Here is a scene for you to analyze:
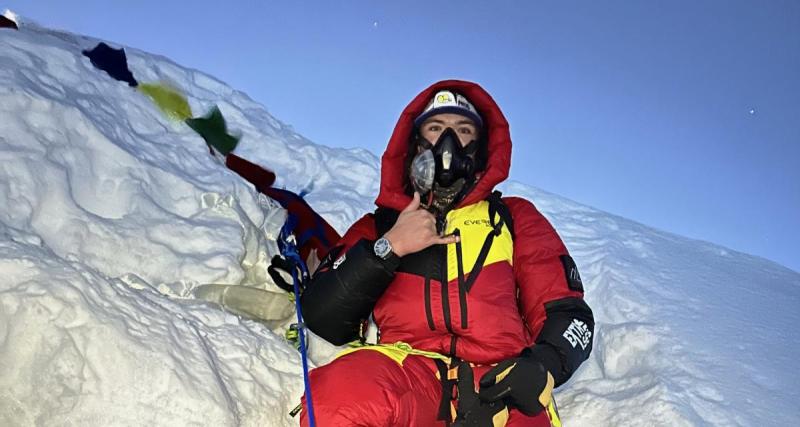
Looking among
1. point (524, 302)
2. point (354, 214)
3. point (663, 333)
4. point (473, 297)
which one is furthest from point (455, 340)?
point (354, 214)

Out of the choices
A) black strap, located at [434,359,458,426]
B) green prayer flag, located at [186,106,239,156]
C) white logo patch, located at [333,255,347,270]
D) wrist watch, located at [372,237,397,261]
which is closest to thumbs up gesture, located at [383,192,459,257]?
wrist watch, located at [372,237,397,261]

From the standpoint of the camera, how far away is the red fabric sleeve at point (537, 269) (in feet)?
9.46

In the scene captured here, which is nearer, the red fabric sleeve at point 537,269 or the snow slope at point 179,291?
the snow slope at point 179,291

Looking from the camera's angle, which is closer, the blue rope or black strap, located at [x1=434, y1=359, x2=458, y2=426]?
black strap, located at [x1=434, y1=359, x2=458, y2=426]

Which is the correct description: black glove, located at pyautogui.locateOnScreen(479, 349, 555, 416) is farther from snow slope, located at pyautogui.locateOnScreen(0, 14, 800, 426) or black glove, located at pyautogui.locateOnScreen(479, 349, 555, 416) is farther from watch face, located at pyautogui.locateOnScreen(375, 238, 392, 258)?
snow slope, located at pyautogui.locateOnScreen(0, 14, 800, 426)

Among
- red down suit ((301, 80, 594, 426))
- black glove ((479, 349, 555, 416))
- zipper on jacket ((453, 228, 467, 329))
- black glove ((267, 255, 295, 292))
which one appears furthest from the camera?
black glove ((267, 255, 295, 292))

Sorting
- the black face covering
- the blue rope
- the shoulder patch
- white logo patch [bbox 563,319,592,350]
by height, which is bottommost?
the blue rope

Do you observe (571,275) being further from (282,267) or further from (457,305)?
(282,267)

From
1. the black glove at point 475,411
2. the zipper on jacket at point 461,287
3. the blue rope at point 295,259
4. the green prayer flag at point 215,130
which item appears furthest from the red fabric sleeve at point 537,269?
the green prayer flag at point 215,130

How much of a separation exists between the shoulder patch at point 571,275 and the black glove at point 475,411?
2.13 feet

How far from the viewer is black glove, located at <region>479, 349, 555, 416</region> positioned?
2.46m

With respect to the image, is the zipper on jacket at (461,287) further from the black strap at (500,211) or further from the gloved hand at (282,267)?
the gloved hand at (282,267)

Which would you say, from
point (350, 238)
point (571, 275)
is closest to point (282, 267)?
point (350, 238)

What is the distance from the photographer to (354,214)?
5.67m
